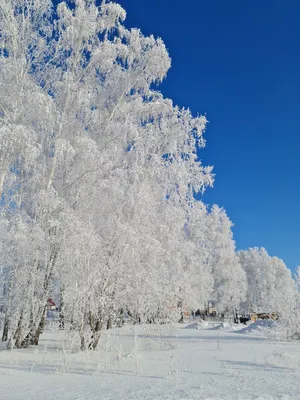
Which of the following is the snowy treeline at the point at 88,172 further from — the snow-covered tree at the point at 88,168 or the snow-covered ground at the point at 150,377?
the snow-covered ground at the point at 150,377

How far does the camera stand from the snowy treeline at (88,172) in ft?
32.3

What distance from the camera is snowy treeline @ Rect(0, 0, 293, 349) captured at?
984 centimetres

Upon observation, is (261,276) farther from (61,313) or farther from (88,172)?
(61,313)

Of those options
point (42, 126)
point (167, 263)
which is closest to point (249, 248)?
point (167, 263)

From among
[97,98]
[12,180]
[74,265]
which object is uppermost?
[97,98]

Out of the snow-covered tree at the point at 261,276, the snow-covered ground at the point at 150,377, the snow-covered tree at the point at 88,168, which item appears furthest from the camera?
the snow-covered tree at the point at 261,276

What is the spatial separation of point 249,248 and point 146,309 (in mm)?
46603

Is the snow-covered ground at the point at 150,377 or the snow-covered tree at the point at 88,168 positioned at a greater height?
the snow-covered tree at the point at 88,168

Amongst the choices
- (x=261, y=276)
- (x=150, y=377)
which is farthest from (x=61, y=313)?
(x=261, y=276)

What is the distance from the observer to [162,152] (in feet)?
42.7

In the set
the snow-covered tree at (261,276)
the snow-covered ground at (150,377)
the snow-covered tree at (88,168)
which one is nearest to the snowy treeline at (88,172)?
the snow-covered tree at (88,168)

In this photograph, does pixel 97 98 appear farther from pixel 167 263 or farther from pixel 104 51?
pixel 167 263

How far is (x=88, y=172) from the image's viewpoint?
11.6 m

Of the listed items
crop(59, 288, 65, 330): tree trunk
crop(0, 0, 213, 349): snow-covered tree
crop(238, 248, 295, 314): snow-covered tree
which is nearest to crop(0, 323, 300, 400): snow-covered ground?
crop(59, 288, 65, 330): tree trunk
